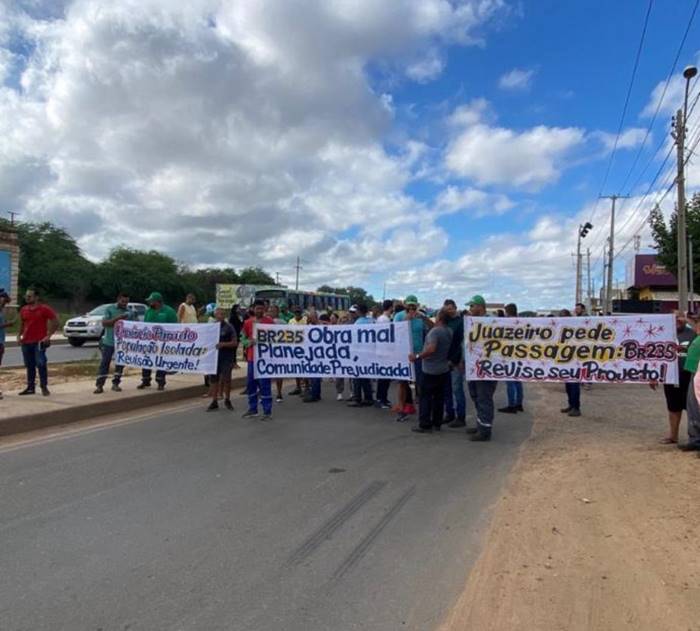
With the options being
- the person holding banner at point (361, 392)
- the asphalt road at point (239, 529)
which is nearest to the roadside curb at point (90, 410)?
the asphalt road at point (239, 529)

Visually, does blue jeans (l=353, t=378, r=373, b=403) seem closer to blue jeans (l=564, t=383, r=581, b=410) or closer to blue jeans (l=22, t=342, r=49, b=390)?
blue jeans (l=564, t=383, r=581, b=410)

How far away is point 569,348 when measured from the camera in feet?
30.7

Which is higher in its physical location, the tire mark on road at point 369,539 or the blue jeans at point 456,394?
the blue jeans at point 456,394

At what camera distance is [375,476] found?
6.41 metres

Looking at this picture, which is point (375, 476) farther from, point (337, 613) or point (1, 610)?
point (1, 610)

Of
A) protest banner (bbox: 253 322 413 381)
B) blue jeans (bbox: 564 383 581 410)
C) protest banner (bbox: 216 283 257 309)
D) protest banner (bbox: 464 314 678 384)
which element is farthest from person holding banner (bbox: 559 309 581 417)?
protest banner (bbox: 216 283 257 309)

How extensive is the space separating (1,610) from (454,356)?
6.93 metres

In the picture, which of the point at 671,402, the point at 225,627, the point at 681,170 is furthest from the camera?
the point at 681,170

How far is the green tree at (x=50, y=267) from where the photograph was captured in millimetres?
61594

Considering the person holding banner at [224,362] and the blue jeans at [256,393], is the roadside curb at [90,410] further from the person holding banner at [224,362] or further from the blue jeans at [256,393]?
the blue jeans at [256,393]

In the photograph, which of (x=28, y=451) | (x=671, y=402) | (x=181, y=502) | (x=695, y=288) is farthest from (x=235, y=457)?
(x=695, y=288)

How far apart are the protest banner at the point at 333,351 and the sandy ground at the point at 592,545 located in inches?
113

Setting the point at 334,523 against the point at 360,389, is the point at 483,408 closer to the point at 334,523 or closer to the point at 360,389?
the point at 360,389

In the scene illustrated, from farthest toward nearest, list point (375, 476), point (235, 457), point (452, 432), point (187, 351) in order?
1. point (187, 351)
2. point (452, 432)
3. point (235, 457)
4. point (375, 476)
